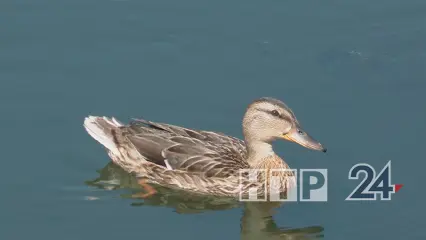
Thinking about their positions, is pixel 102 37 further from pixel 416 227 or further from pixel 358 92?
pixel 416 227

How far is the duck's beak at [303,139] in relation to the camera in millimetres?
12422

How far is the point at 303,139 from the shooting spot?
12461 mm

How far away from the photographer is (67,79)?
556 inches

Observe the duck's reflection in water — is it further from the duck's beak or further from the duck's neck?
the duck's beak

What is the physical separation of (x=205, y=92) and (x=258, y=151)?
155 centimetres

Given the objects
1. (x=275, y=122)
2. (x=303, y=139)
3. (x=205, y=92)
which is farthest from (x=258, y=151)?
(x=205, y=92)

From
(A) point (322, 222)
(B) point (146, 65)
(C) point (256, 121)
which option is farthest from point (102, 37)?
(A) point (322, 222)

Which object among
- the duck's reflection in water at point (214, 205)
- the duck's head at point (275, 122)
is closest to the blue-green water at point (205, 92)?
the duck's reflection in water at point (214, 205)

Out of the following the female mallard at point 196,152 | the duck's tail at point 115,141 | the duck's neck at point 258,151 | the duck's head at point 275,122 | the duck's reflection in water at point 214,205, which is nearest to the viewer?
the duck's reflection in water at point 214,205

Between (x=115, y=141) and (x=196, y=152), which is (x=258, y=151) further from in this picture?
(x=115, y=141)

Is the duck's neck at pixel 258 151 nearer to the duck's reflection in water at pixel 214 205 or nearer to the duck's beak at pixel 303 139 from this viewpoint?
the duck's beak at pixel 303 139

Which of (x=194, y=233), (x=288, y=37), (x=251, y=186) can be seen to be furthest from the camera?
(x=288, y=37)

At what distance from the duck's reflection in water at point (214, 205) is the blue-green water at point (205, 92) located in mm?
33

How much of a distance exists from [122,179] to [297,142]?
230cm
